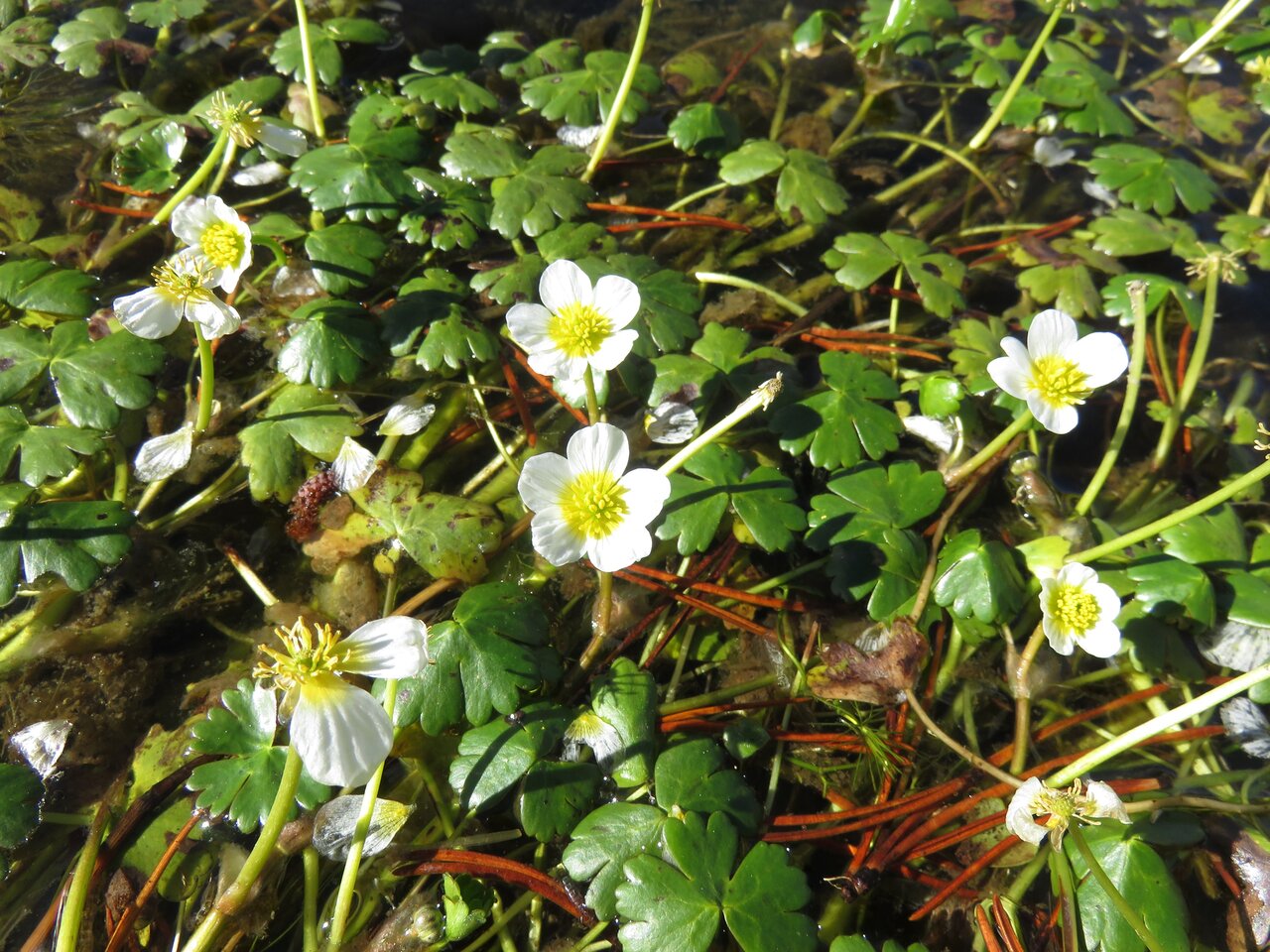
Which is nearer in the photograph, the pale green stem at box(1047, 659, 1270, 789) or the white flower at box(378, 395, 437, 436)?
the pale green stem at box(1047, 659, 1270, 789)

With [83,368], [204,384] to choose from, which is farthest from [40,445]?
[204,384]

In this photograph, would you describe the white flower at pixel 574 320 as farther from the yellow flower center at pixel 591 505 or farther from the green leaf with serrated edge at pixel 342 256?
the green leaf with serrated edge at pixel 342 256

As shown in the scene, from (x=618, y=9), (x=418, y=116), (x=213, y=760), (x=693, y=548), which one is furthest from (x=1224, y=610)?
(x=618, y=9)

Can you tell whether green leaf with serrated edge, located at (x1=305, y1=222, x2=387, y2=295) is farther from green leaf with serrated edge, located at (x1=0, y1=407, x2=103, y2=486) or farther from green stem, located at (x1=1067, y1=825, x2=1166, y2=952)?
green stem, located at (x1=1067, y1=825, x2=1166, y2=952)

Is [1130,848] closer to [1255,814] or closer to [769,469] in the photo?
[1255,814]

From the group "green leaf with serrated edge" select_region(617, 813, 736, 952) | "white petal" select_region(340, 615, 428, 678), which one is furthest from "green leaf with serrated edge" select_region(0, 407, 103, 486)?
"green leaf with serrated edge" select_region(617, 813, 736, 952)

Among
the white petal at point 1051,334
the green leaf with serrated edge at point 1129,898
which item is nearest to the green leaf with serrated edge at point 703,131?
the white petal at point 1051,334
